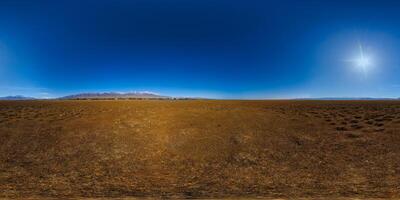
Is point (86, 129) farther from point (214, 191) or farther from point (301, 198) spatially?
point (301, 198)

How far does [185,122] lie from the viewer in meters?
27.4

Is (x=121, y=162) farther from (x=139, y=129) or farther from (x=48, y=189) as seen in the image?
(x=139, y=129)

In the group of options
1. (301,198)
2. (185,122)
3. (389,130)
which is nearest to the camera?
(301,198)

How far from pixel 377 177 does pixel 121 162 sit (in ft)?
35.8

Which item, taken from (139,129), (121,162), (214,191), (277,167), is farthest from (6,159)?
(277,167)

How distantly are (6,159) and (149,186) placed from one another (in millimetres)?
8751

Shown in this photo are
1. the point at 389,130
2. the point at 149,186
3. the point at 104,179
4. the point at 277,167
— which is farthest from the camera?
the point at 389,130

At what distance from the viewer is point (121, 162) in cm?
1734

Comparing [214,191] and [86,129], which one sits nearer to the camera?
[214,191]

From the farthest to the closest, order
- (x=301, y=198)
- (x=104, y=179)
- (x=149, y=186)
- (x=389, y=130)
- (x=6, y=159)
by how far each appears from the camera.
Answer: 1. (x=389, y=130)
2. (x=6, y=159)
3. (x=104, y=179)
4. (x=149, y=186)
5. (x=301, y=198)

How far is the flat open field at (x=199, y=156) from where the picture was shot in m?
13.1

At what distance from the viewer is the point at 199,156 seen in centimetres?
1845

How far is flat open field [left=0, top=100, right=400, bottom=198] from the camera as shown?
43.0 feet

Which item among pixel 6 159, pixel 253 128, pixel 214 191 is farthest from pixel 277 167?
pixel 6 159
